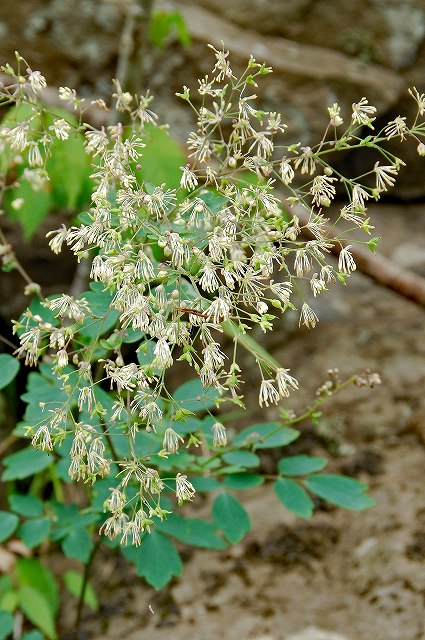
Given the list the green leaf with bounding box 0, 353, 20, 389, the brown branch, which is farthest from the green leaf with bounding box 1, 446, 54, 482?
the brown branch

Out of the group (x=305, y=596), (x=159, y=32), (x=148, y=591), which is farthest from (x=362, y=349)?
(x=159, y=32)

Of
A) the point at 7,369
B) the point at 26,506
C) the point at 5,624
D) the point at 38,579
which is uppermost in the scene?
the point at 7,369

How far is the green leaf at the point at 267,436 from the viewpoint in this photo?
114cm

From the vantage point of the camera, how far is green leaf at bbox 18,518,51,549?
1234 mm

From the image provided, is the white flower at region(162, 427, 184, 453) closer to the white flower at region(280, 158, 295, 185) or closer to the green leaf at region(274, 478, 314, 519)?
the white flower at region(280, 158, 295, 185)

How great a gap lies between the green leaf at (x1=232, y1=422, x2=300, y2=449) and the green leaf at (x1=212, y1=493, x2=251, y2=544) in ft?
0.32

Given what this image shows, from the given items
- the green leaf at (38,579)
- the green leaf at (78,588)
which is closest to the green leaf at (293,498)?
the green leaf at (78,588)

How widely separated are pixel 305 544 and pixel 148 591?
0.38 meters

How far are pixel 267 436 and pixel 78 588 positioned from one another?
782 millimetres

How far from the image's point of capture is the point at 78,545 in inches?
48.7

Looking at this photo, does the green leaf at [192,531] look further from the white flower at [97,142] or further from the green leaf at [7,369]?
the white flower at [97,142]

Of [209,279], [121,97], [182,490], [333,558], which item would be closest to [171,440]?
[182,490]

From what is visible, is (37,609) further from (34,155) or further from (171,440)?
(34,155)

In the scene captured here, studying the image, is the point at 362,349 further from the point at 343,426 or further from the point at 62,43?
the point at 62,43
